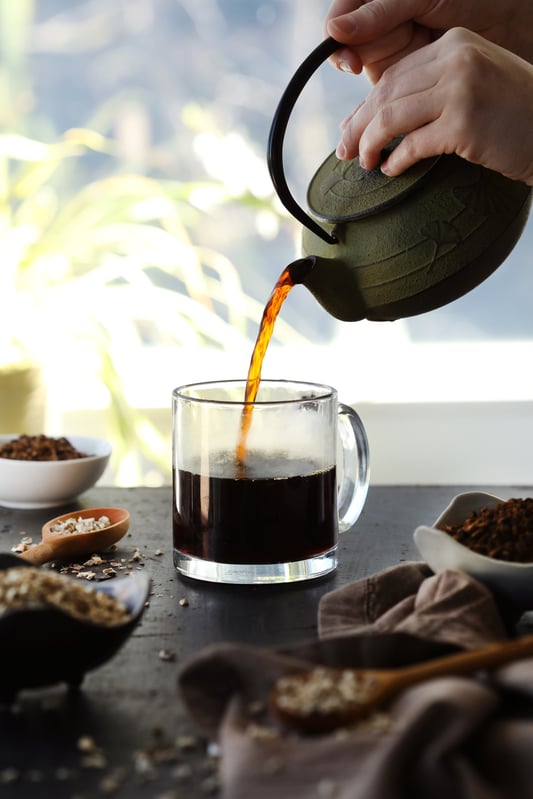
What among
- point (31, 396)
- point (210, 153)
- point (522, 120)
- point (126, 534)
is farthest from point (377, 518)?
point (210, 153)

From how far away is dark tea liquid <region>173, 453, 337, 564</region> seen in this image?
3.17 ft

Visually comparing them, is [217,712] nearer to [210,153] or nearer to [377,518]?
[377,518]

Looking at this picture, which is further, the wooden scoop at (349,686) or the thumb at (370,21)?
the thumb at (370,21)

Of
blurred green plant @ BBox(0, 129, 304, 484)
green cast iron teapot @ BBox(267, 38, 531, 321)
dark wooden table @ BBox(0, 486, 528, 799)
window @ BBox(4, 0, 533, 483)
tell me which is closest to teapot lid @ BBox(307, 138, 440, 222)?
green cast iron teapot @ BBox(267, 38, 531, 321)

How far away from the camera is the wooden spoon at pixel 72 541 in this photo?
1025 mm

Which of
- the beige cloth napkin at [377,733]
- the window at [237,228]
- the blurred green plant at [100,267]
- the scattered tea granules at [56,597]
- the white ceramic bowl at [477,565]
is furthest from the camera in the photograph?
the window at [237,228]

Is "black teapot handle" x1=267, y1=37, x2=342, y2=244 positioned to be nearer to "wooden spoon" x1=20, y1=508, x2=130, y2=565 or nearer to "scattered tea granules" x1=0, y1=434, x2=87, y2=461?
"wooden spoon" x1=20, y1=508, x2=130, y2=565

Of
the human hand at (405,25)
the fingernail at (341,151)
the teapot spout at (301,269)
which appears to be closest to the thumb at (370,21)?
the human hand at (405,25)

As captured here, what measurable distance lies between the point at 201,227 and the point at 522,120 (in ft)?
5.36

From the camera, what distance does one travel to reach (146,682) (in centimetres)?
75

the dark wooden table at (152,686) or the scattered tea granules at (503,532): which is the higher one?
the scattered tea granules at (503,532)

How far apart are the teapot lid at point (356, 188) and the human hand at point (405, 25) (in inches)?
5.3

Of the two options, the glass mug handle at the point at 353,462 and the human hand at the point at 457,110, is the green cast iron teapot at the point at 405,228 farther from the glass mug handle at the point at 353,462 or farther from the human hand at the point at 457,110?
the glass mug handle at the point at 353,462

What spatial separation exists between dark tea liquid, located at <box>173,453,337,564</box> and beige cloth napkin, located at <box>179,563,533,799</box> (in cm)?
28
